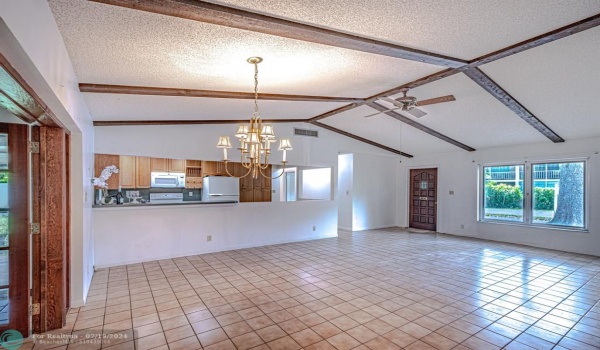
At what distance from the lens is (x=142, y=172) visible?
660cm

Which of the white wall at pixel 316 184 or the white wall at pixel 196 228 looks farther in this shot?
the white wall at pixel 316 184

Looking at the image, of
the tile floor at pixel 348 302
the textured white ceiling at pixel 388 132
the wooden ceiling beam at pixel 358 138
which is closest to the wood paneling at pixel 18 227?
the tile floor at pixel 348 302

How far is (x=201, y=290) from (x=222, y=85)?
8.68 ft

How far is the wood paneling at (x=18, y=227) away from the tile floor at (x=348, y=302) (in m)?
0.31

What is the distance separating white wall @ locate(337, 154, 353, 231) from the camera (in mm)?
8703

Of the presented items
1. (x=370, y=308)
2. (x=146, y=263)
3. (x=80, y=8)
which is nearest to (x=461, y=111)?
(x=370, y=308)

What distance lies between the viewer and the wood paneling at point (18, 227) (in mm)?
2588

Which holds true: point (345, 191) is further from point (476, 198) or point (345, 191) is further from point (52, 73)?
point (52, 73)

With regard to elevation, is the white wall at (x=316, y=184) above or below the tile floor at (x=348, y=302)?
above

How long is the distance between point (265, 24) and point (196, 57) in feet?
2.90

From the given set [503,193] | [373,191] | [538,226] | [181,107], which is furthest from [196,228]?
[538,226]

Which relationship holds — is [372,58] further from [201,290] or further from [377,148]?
[377,148]

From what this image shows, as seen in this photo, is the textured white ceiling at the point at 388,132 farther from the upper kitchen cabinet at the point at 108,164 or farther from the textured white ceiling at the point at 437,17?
the upper kitchen cabinet at the point at 108,164

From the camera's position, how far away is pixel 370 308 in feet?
10.9
